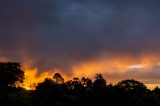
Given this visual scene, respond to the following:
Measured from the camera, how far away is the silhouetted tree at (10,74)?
18285 cm

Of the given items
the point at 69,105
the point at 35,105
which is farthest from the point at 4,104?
the point at 69,105

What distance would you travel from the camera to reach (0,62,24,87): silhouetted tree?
183 metres

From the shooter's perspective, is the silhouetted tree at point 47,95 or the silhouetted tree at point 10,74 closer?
the silhouetted tree at point 47,95

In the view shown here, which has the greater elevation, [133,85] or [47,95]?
[133,85]

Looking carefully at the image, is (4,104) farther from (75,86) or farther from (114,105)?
(75,86)

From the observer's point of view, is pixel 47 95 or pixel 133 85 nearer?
pixel 47 95

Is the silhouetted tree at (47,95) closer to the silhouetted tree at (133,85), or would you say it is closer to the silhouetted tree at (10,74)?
the silhouetted tree at (10,74)

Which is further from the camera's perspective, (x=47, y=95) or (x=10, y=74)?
(x=10, y=74)

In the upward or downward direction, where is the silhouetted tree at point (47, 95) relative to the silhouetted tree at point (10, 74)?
downward

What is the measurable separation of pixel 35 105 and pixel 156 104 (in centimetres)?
4389

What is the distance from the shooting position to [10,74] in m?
189

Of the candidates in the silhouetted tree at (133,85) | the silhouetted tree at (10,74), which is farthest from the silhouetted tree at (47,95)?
the silhouetted tree at (133,85)

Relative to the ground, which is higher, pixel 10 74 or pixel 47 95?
pixel 10 74

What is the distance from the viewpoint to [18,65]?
194 metres
